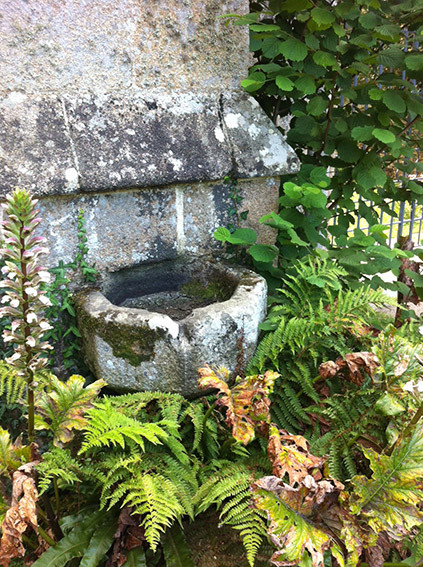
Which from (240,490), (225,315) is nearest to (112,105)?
(225,315)

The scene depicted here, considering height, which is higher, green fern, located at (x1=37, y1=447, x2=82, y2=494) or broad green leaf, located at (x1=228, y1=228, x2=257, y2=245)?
broad green leaf, located at (x1=228, y1=228, x2=257, y2=245)

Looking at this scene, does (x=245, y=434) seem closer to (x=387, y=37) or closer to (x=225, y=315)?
(x=225, y=315)

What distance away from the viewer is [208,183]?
291 cm

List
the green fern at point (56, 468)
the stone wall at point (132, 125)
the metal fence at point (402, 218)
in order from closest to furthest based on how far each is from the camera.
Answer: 1. the green fern at point (56, 468)
2. the stone wall at point (132, 125)
3. the metal fence at point (402, 218)

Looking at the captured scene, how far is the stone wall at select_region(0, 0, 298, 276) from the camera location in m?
2.35

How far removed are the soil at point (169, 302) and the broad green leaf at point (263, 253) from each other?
390 mm

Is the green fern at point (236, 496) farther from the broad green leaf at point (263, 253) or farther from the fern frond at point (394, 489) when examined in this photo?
the broad green leaf at point (263, 253)

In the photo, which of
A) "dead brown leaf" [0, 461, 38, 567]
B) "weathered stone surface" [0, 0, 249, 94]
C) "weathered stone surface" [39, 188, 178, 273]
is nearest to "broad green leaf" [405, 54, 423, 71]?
"weathered stone surface" [0, 0, 249, 94]

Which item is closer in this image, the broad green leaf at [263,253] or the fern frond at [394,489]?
the fern frond at [394,489]

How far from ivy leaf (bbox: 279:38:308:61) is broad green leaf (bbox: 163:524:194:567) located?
96.0 inches

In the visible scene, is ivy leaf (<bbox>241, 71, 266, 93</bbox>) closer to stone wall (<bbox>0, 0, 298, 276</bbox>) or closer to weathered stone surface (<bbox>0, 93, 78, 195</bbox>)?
stone wall (<bbox>0, 0, 298, 276</bbox>)

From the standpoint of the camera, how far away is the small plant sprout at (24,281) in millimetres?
1495

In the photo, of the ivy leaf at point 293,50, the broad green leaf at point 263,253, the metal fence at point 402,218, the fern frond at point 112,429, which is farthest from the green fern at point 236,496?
the ivy leaf at point 293,50

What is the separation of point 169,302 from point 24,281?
1.43 metres
